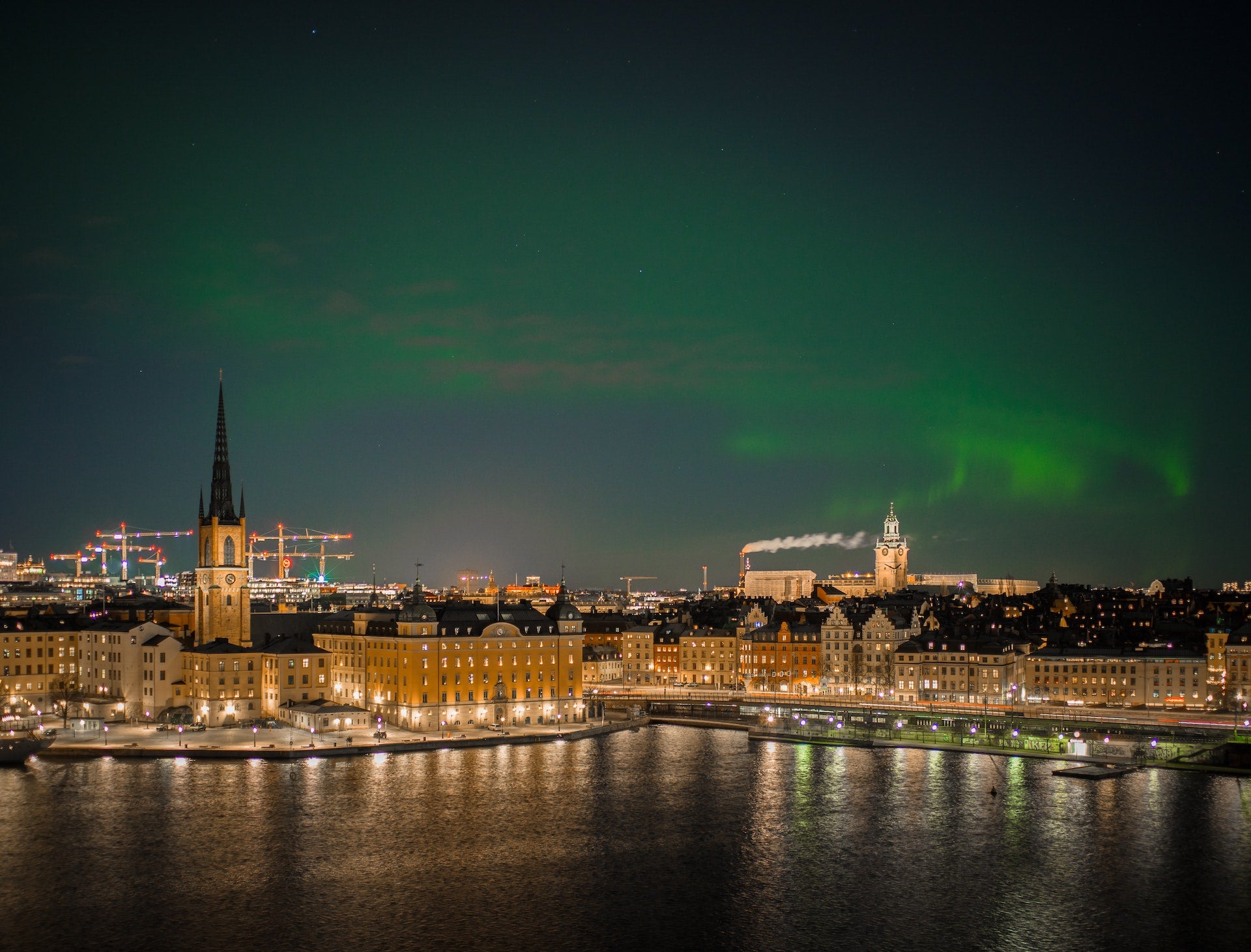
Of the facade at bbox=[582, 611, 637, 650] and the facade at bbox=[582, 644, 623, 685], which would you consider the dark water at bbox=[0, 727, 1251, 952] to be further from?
the facade at bbox=[582, 611, 637, 650]

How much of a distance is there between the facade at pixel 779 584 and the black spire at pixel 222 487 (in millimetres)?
121173

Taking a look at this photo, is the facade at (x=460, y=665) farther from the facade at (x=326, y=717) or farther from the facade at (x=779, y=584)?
the facade at (x=779, y=584)

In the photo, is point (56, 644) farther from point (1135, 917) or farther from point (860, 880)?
point (1135, 917)

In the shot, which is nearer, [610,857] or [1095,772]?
[610,857]

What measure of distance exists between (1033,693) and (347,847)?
44.5m

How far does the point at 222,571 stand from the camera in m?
66.7

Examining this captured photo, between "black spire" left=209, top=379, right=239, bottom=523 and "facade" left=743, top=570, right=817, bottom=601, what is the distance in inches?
4771

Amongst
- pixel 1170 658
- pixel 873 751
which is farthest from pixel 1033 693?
pixel 873 751

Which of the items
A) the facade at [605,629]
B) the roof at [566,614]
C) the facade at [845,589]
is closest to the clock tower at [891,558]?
the facade at [845,589]

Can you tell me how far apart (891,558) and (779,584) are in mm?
24087

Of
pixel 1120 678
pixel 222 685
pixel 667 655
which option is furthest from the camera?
pixel 667 655

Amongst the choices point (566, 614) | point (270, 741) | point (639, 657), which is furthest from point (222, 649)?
point (639, 657)

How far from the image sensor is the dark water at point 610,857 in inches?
1194

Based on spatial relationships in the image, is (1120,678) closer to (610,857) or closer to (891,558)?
A: (610,857)
